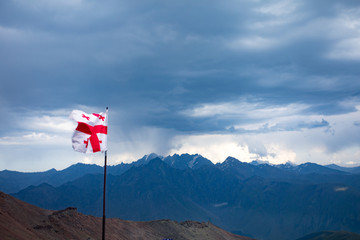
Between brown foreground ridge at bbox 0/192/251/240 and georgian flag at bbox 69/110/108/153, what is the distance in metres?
57.3

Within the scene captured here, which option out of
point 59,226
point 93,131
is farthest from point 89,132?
point 59,226

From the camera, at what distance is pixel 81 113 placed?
3275 centimetres

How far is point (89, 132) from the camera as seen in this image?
3247cm

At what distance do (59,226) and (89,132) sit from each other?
9849 cm

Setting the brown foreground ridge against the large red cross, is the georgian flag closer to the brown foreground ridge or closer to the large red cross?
the large red cross

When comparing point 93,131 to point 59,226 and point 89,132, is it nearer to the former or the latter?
point 89,132

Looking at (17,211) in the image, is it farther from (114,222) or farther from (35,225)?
(114,222)

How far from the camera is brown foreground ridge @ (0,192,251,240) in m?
92.2

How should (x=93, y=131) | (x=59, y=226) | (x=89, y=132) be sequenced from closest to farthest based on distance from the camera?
1. (x=89, y=132)
2. (x=93, y=131)
3. (x=59, y=226)

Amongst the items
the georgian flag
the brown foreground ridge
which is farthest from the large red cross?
the brown foreground ridge

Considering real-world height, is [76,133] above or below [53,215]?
above

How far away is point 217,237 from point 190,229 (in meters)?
15.9

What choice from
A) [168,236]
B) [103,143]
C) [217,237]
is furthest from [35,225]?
[217,237]

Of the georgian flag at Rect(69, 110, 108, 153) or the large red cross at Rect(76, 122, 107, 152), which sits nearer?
the georgian flag at Rect(69, 110, 108, 153)
